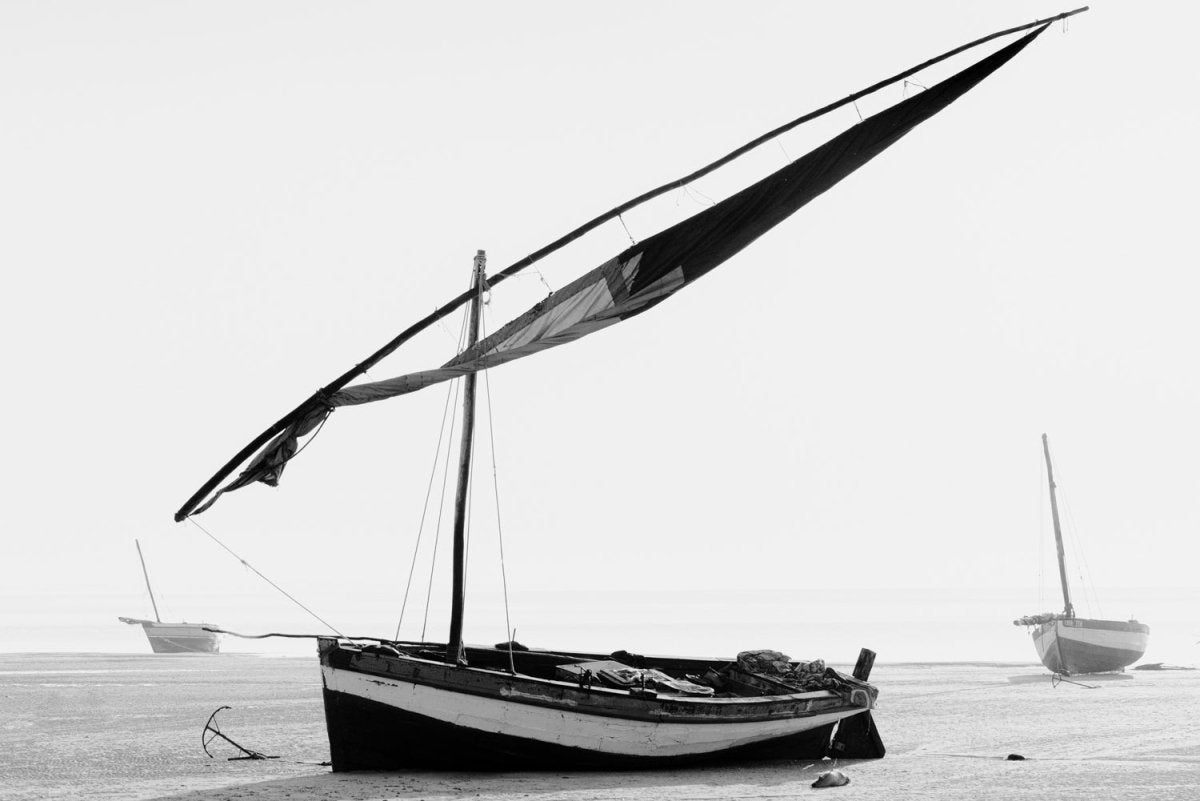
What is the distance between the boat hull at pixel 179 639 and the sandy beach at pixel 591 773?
1836 centimetres

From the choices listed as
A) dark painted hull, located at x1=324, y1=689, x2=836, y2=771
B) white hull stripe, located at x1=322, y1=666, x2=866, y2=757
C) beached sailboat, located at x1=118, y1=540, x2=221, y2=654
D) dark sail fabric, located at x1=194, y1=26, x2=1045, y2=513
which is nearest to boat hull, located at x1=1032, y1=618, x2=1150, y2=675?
white hull stripe, located at x1=322, y1=666, x2=866, y2=757

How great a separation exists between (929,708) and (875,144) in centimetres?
1483

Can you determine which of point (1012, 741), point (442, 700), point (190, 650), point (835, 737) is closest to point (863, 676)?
point (835, 737)

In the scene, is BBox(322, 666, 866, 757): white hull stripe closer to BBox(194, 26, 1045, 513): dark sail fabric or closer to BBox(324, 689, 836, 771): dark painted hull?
BBox(324, 689, 836, 771): dark painted hull

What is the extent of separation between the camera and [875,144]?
13859mm

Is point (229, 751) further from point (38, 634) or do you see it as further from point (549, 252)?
point (38, 634)

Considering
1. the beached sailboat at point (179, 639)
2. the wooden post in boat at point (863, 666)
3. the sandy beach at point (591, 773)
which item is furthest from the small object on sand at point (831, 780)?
the beached sailboat at point (179, 639)

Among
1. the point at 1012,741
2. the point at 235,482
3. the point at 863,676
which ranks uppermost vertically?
the point at 235,482

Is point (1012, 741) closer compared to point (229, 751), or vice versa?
point (229, 751)

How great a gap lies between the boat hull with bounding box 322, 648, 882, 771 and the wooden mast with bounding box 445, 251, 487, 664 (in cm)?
109

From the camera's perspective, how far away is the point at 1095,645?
120 ft

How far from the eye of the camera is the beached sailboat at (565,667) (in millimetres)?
13844

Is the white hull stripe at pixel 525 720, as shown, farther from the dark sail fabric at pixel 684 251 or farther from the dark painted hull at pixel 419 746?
the dark sail fabric at pixel 684 251

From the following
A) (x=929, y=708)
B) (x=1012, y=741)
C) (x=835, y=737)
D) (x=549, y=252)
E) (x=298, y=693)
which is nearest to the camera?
(x=549, y=252)
